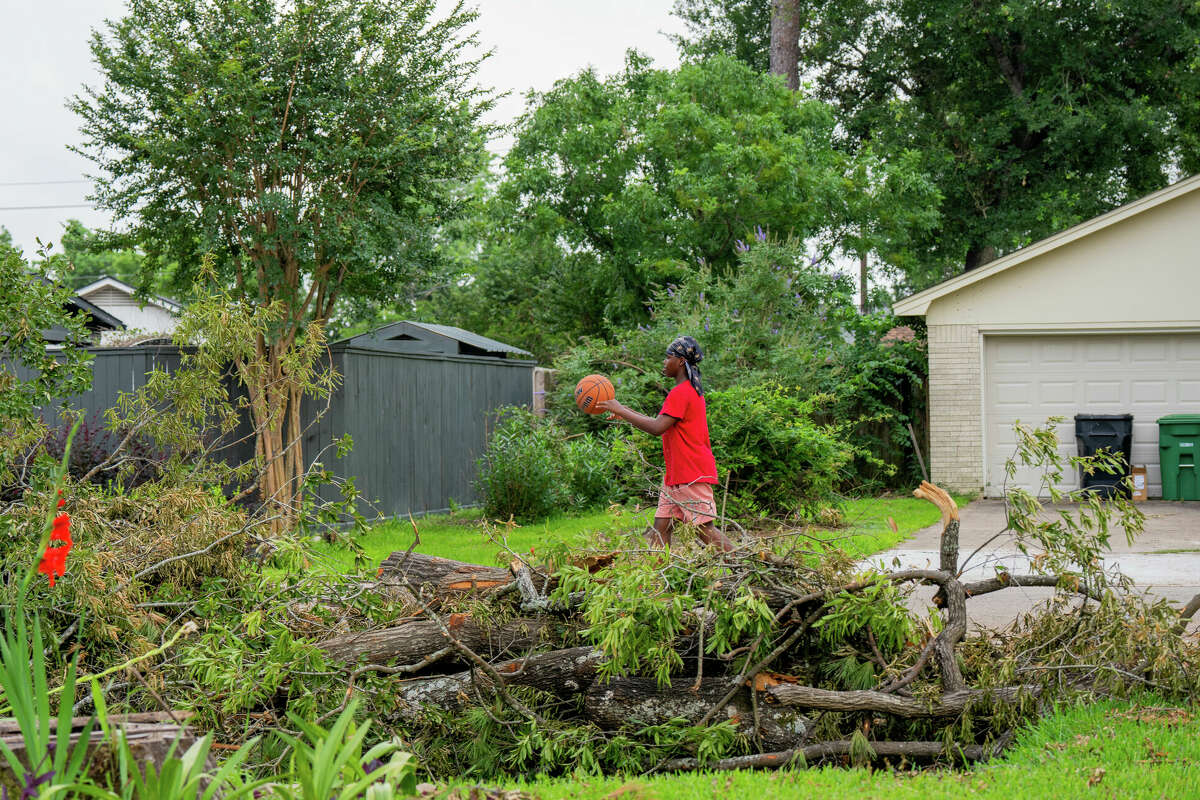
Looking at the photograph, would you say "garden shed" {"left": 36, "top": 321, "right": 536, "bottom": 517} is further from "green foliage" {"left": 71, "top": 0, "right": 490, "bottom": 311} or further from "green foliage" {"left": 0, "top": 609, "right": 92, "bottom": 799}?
"green foliage" {"left": 0, "top": 609, "right": 92, "bottom": 799}

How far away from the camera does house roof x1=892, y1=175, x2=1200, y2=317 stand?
48.9 ft

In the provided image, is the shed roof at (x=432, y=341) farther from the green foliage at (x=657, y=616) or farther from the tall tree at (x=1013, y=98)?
the green foliage at (x=657, y=616)

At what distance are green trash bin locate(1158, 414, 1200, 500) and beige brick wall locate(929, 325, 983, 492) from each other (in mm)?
2370

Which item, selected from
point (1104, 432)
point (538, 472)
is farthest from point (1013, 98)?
point (538, 472)

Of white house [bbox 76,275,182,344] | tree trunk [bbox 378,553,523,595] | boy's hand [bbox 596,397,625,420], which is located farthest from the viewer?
white house [bbox 76,275,182,344]

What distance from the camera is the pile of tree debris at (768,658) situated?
448 cm

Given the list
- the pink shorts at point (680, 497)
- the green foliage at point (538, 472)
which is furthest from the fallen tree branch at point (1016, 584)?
the green foliage at point (538, 472)

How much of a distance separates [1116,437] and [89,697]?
13768mm

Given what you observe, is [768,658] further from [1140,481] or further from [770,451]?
[1140,481]

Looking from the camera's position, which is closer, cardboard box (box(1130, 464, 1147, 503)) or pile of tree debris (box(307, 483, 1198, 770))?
pile of tree debris (box(307, 483, 1198, 770))

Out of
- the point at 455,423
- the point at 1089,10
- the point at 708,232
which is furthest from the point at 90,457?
the point at 1089,10

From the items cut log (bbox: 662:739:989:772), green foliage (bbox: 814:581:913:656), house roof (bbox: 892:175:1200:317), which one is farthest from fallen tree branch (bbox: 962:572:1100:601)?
house roof (bbox: 892:175:1200:317)

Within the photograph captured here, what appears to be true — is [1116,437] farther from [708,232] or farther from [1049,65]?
[1049,65]

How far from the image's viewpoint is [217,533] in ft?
18.5
